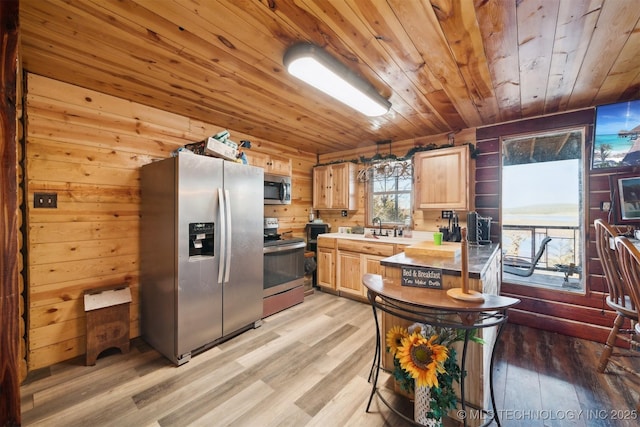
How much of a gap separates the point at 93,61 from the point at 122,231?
1459 mm

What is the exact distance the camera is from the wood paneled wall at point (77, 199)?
2.02 m

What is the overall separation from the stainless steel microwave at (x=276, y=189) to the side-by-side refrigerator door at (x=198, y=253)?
3.50 ft

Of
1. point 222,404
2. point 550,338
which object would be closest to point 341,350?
point 222,404

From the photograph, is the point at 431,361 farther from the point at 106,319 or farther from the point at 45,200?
the point at 45,200

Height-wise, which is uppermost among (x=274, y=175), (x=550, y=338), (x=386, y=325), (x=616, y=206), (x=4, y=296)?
(x=274, y=175)

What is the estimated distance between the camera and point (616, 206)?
7.99 feet

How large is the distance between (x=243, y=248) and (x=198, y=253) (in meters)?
0.45

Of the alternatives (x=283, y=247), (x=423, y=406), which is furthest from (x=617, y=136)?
(x=283, y=247)

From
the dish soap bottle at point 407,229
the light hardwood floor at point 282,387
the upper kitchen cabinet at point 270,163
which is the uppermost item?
the upper kitchen cabinet at point 270,163

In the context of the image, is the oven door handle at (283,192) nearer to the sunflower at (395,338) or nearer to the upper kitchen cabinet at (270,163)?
the upper kitchen cabinet at (270,163)

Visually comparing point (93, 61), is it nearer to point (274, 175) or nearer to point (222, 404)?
point (274, 175)

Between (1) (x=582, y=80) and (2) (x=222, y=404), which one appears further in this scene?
(1) (x=582, y=80)

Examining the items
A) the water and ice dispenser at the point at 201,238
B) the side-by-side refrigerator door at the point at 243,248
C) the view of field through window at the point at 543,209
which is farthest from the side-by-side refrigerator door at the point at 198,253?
the view of field through window at the point at 543,209

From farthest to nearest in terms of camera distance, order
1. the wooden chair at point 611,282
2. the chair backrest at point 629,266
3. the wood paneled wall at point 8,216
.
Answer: the wooden chair at point 611,282, the chair backrest at point 629,266, the wood paneled wall at point 8,216
